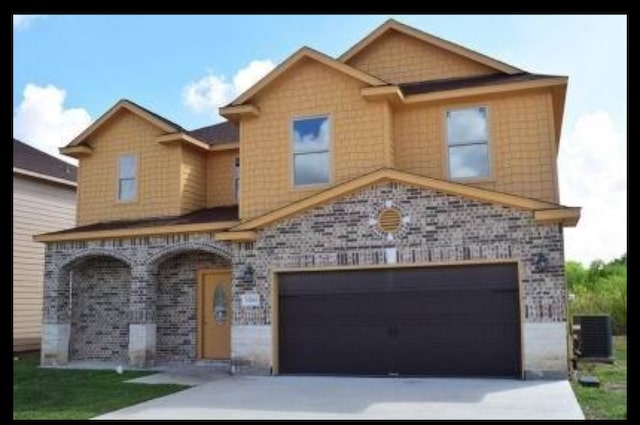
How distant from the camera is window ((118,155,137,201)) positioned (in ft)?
61.9

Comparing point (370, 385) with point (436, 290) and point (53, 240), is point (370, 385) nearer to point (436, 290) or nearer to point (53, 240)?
point (436, 290)

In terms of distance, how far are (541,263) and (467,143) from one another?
3570mm

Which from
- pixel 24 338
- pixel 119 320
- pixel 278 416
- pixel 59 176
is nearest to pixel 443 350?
pixel 278 416

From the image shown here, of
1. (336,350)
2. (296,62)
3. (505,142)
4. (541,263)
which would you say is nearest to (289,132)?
(296,62)

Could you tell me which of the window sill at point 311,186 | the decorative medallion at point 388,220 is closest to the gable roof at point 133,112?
the window sill at point 311,186

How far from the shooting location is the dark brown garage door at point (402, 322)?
13.1 metres

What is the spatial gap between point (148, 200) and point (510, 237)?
9.99 meters

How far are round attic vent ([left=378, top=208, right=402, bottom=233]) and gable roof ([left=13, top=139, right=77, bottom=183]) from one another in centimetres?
1308

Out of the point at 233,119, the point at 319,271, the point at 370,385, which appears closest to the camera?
the point at 370,385

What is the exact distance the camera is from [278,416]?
945 centimetres

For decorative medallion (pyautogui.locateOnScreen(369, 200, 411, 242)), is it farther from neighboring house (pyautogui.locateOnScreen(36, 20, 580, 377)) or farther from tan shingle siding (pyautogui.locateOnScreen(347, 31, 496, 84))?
tan shingle siding (pyautogui.locateOnScreen(347, 31, 496, 84))

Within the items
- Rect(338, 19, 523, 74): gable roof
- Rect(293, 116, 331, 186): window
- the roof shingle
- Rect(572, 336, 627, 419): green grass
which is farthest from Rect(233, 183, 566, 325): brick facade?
Rect(338, 19, 523, 74): gable roof

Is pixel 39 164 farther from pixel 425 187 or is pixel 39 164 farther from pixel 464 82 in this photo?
pixel 425 187

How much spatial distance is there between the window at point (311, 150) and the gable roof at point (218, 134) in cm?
393
